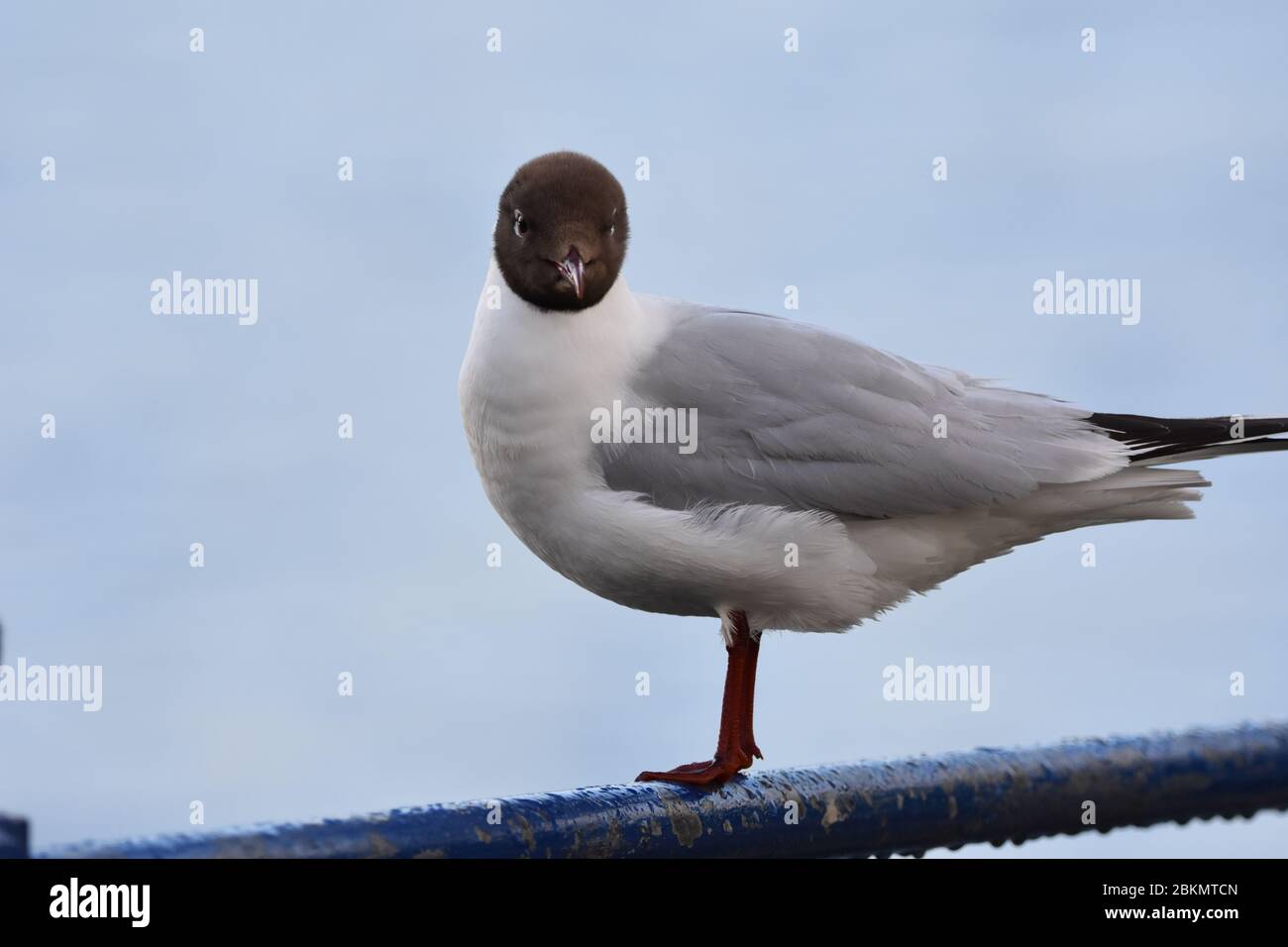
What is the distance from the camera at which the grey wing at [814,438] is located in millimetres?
3459

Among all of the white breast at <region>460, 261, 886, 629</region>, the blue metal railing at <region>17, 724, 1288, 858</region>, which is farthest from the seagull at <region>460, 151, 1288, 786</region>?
the blue metal railing at <region>17, 724, 1288, 858</region>

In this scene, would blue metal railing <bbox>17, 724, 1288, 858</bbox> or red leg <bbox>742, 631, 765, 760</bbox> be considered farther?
red leg <bbox>742, 631, 765, 760</bbox>

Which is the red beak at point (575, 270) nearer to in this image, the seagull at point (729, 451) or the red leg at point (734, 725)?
the seagull at point (729, 451)

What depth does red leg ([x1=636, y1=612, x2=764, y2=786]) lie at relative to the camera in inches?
124

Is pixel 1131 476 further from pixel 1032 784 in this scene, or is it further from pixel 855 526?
pixel 1032 784

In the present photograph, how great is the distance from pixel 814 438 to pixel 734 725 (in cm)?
63

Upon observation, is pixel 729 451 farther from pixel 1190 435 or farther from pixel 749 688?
pixel 1190 435

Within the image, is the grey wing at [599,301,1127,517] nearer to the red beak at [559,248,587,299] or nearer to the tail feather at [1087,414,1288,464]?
the tail feather at [1087,414,1288,464]

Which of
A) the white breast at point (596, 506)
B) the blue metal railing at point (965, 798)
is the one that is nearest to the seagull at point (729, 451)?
the white breast at point (596, 506)

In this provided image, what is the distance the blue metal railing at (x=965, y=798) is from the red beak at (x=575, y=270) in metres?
1.04

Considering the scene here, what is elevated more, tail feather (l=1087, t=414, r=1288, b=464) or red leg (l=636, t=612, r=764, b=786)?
tail feather (l=1087, t=414, r=1288, b=464)

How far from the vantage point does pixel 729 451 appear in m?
3.49

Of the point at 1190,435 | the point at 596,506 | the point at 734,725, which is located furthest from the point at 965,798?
the point at 1190,435
